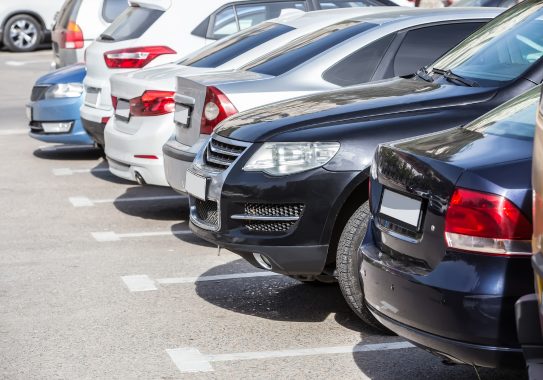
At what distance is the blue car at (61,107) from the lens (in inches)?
480

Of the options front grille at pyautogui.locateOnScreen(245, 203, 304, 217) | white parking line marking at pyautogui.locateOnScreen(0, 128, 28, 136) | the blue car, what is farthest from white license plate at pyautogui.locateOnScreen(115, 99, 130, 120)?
white parking line marking at pyautogui.locateOnScreen(0, 128, 28, 136)

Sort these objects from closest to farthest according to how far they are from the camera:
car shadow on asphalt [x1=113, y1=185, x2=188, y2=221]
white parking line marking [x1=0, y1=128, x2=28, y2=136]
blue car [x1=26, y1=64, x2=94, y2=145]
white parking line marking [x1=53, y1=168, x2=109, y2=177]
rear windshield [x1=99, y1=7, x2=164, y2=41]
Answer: car shadow on asphalt [x1=113, y1=185, x2=188, y2=221]
rear windshield [x1=99, y1=7, x2=164, y2=41]
white parking line marking [x1=53, y1=168, x2=109, y2=177]
blue car [x1=26, y1=64, x2=94, y2=145]
white parking line marking [x1=0, y1=128, x2=28, y2=136]

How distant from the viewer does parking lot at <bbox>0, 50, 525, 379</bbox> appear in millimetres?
5582

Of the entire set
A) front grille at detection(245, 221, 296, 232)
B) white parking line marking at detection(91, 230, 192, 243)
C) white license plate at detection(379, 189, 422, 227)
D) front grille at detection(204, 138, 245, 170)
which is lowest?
white parking line marking at detection(91, 230, 192, 243)

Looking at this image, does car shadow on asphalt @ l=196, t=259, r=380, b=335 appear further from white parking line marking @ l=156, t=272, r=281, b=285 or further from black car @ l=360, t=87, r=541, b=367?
black car @ l=360, t=87, r=541, b=367

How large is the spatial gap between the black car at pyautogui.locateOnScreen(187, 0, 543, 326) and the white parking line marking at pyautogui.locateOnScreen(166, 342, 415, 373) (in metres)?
0.18

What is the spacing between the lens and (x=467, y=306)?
415cm

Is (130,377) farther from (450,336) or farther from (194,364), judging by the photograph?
(450,336)

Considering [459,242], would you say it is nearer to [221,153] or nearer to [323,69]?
[221,153]

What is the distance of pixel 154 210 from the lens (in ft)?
32.6

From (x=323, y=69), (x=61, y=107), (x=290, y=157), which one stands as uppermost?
(x=323, y=69)

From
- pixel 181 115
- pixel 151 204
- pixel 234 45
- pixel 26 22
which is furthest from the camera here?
pixel 26 22

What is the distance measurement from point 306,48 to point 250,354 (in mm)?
2816

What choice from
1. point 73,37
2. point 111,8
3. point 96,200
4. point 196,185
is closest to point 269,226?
point 196,185
